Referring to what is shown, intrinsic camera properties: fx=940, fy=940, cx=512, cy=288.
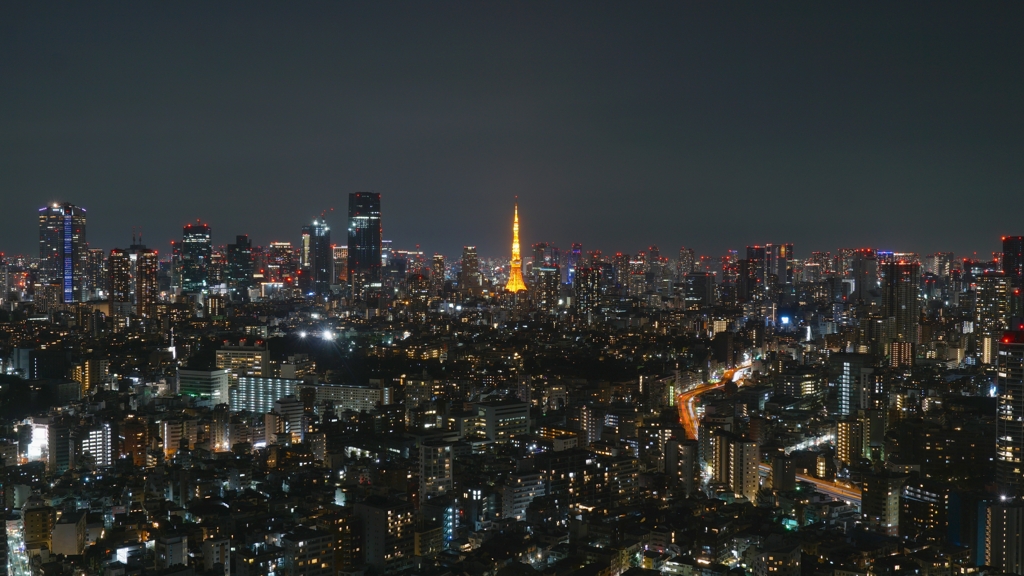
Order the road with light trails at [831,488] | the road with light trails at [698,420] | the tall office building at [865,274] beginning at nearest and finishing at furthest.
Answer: the road with light trails at [831,488]
the road with light trails at [698,420]
the tall office building at [865,274]

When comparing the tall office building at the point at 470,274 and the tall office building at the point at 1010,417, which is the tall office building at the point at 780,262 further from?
the tall office building at the point at 1010,417

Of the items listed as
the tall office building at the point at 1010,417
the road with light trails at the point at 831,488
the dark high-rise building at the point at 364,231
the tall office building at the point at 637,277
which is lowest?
the road with light trails at the point at 831,488

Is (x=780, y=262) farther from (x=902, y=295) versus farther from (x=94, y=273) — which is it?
(x=94, y=273)

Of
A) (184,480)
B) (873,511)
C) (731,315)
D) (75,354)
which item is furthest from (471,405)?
(731,315)

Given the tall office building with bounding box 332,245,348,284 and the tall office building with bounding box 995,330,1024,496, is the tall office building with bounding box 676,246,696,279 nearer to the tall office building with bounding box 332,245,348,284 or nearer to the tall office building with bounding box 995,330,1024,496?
the tall office building with bounding box 332,245,348,284

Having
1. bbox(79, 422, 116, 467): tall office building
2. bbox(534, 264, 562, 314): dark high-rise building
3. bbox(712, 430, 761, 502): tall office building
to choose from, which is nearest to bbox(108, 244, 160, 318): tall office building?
bbox(534, 264, 562, 314): dark high-rise building

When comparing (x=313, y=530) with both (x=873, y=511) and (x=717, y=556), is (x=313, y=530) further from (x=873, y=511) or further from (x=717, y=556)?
(x=873, y=511)

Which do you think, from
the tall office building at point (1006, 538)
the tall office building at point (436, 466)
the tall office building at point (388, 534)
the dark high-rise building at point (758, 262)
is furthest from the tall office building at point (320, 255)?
the tall office building at point (1006, 538)

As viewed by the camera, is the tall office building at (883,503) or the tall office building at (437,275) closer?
the tall office building at (883,503)
